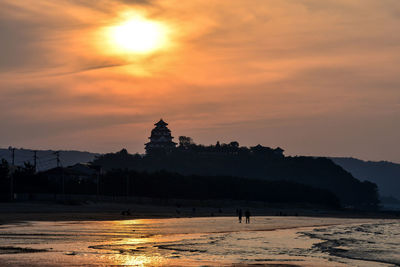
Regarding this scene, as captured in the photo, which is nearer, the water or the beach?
the beach

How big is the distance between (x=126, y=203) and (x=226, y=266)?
9798cm

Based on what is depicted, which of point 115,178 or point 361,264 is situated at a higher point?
point 115,178

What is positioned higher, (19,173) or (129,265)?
(19,173)

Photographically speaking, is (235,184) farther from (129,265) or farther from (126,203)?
(129,265)

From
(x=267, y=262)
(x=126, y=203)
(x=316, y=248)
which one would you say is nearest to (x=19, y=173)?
(x=126, y=203)

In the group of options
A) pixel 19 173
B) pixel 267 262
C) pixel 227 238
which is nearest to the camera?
pixel 267 262

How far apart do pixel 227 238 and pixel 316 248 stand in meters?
8.53

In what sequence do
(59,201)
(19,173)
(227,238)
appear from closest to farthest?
(227,238) < (59,201) < (19,173)

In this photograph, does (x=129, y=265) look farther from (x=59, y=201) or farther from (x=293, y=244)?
(x=59, y=201)

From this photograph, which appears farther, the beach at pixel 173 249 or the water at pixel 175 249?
the water at pixel 175 249

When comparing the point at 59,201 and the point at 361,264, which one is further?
the point at 59,201

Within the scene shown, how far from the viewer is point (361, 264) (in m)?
40.8

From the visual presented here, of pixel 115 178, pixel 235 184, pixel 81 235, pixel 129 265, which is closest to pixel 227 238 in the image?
pixel 81 235

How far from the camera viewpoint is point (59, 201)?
115 metres
